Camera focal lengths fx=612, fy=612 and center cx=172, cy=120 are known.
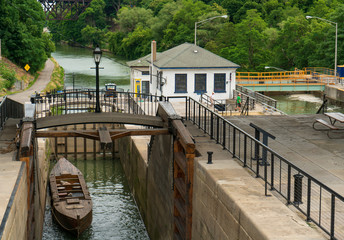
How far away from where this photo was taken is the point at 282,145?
64.1ft

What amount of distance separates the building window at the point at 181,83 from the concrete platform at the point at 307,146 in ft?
74.3

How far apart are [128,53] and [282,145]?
352 ft

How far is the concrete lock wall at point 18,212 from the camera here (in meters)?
12.3

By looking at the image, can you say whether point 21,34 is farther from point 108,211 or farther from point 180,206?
point 180,206

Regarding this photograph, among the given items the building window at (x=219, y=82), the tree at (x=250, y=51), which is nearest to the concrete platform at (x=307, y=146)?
the building window at (x=219, y=82)

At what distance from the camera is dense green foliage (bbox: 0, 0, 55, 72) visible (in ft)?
250

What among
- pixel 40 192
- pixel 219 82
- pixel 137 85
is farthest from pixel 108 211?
pixel 137 85

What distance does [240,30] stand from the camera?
269ft

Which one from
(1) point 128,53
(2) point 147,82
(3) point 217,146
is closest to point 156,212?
(3) point 217,146

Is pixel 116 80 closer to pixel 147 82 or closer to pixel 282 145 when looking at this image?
pixel 147 82

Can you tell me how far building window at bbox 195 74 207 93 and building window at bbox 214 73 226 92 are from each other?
91 centimetres

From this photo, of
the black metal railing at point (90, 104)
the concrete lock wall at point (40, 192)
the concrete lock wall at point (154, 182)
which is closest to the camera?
the concrete lock wall at point (154, 182)

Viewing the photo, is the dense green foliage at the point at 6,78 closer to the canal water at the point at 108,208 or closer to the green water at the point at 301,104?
the canal water at the point at 108,208

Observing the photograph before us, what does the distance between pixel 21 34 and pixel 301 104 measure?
118ft
